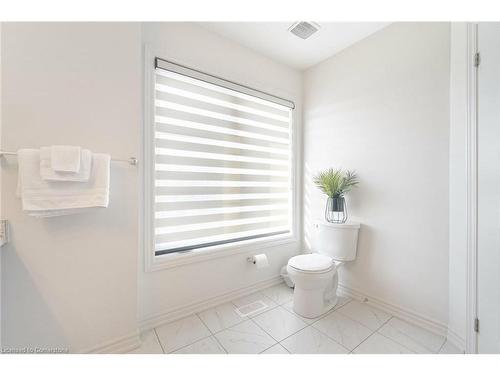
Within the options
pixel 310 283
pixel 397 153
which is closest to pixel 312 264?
pixel 310 283

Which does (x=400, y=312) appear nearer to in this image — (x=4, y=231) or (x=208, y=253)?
(x=208, y=253)

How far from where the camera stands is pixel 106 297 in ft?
3.95

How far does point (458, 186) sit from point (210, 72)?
1935mm

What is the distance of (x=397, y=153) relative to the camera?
160 cm

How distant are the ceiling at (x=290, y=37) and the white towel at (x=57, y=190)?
4.81 feet

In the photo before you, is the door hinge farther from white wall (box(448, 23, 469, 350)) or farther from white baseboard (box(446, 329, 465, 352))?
white baseboard (box(446, 329, 465, 352))

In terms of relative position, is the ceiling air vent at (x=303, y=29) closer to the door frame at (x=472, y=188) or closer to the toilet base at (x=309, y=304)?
the door frame at (x=472, y=188)

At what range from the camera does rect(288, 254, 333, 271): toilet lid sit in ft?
5.09

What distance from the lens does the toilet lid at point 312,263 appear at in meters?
1.55

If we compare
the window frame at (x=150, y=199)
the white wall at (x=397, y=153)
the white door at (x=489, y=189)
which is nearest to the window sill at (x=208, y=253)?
the window frame at (x=150, y=199)

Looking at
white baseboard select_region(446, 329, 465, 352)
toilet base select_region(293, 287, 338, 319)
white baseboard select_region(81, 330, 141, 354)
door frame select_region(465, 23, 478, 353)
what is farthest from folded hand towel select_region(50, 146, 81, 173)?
white baseboard select_region(446, 329, 465, 352)

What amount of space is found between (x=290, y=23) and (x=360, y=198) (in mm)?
1582

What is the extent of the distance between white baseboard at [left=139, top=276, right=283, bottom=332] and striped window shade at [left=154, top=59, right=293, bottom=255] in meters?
0.45

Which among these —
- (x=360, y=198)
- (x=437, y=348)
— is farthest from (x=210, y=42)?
(x=437, y=348)
